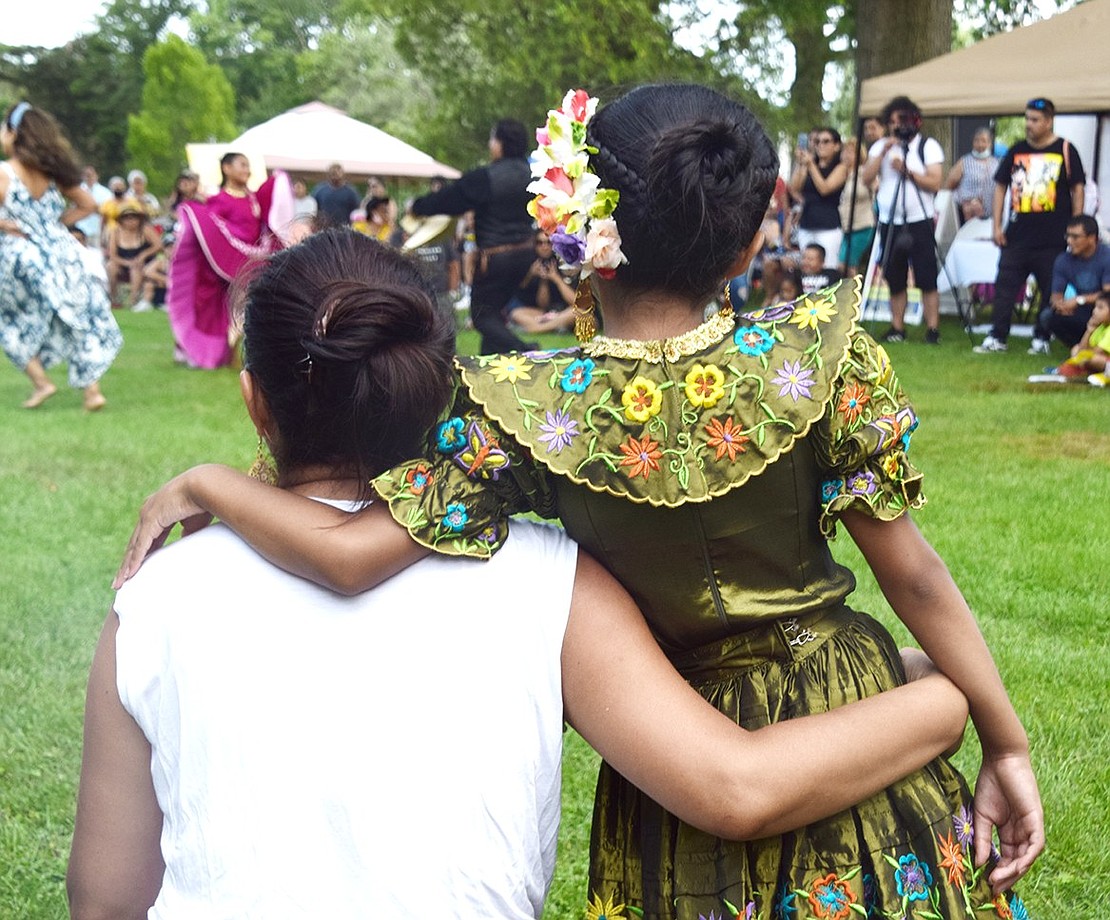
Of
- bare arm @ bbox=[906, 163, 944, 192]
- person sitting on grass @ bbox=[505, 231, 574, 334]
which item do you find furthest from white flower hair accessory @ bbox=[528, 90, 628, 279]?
person sitting on grass @ bbox=[505, 231, 574, 334]

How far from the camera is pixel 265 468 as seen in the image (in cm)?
168

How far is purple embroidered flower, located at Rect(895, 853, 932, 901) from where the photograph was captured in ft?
5.24

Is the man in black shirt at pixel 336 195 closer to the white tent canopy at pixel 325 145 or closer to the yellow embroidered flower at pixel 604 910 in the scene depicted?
the white tent canopy at pixel 325 145

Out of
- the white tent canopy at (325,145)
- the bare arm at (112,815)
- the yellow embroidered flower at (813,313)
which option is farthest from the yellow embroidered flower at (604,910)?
the white tent canopy at (325,145)

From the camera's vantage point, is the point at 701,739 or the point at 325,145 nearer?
the point at 701,739

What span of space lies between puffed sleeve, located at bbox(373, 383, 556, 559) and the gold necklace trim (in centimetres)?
16

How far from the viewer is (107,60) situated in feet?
156

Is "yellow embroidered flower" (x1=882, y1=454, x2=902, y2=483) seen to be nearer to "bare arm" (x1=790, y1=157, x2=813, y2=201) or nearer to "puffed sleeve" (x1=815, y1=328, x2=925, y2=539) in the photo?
"puffed sleeve" (x1=815, y1=328, x2=925, y2=539)

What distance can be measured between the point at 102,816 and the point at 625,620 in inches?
24.4

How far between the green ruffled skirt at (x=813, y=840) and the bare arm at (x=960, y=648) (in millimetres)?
54

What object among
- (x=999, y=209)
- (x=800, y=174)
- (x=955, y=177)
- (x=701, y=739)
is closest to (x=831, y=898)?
(x=701, y=739)

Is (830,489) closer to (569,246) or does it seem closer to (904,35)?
(569,246)

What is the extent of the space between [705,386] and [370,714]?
52 cm

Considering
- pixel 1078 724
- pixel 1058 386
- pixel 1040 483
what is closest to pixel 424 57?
pixel 1058 386
